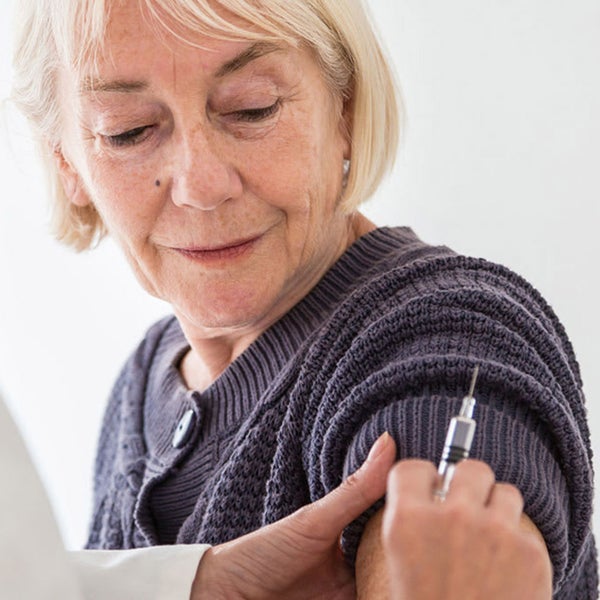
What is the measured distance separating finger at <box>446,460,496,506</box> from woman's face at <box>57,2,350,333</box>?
549 millimetres

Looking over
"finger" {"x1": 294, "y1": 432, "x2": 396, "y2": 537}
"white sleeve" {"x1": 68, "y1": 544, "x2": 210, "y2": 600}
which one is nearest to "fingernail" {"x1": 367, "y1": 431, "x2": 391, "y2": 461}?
"finger" {"x1": 294, "y1": 432, "x2": 396, "y2": 537}

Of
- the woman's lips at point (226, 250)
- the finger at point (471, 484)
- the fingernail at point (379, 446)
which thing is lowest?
the finger at point (471, 484)

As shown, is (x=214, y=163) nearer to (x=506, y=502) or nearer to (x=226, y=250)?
(x=226, y=250)

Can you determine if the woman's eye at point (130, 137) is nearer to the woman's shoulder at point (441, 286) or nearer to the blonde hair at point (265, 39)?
the blonde hair at point (265, 39)

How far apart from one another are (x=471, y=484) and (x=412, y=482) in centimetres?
5

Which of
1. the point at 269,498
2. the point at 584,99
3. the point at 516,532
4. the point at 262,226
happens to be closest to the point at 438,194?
the point at 584,99

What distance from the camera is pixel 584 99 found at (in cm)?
172

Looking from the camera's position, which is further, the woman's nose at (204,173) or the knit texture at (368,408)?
the woman's nose at (204,173)

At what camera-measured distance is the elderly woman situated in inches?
41.4

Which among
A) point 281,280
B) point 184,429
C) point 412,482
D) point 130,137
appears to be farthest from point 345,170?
point 412,482

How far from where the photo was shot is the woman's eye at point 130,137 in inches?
51.3

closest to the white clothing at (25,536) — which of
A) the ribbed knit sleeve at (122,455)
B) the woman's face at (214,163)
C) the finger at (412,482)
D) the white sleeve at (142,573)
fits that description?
the white sleeve at (142,573)

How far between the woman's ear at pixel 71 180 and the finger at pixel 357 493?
28.4 inches

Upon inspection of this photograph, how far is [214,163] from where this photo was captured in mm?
1251
